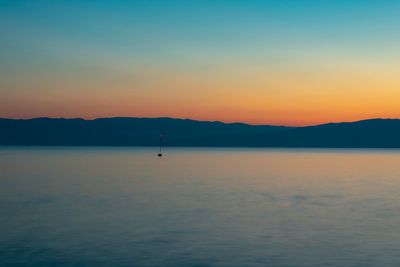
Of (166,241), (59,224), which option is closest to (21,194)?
(59,224)

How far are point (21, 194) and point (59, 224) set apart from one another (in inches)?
973

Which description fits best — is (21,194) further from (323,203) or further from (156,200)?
(323,203)

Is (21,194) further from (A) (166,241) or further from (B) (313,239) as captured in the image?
(B) (313,239)

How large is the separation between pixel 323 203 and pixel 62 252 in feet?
112

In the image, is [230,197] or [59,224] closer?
[59,224]

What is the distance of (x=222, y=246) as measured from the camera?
104 ft

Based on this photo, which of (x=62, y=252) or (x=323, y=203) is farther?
(x=323, y=203)

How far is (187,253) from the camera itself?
2980cm

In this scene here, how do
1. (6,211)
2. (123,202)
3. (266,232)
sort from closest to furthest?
(266,232) < (6,211) < (123,202)

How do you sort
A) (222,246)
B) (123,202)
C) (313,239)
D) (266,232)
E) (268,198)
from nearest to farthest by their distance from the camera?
(222,246) < (313,239) < (266,232) < (123,202) < (268,198)

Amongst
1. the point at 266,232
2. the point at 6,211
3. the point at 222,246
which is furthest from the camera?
the point at 6,211

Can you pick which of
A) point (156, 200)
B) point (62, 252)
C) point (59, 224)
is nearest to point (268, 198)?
point (156, 200)

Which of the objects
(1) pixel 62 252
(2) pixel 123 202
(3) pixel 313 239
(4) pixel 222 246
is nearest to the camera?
(1) pixel 62 252

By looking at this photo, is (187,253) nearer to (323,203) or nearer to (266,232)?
(266,232)
